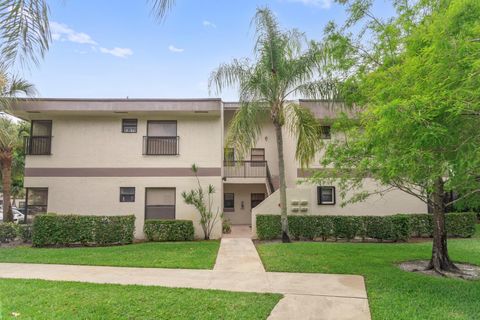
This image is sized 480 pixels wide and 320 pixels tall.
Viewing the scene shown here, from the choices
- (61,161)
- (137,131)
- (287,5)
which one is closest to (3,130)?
(61,161)

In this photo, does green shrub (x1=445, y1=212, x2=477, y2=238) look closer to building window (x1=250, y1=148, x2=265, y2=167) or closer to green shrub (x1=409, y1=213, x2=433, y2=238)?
green shrub (x1=409, y1=213, x2=433, y2=238)

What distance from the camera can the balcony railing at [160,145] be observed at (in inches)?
549

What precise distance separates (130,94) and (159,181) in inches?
187

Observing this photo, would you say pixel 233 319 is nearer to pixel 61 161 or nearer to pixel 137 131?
pixel 137 131

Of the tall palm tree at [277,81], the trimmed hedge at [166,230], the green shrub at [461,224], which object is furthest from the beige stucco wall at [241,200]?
the green shrub at [461,224]

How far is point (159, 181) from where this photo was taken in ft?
45.1

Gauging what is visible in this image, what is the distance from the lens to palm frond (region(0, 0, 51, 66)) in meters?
2.58

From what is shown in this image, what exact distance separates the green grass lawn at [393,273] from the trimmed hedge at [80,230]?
5435 millimetres

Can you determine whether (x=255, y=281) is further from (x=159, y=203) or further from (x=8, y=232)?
(x=8, y=232)

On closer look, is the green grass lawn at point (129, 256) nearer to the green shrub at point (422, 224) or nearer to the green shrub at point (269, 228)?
the green shrub at point (269, 228)

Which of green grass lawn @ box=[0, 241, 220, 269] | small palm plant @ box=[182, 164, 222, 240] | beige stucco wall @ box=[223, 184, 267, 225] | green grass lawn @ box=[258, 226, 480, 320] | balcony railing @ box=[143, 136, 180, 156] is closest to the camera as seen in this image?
green grass lawn @ box=[258, 226, 480, 320]

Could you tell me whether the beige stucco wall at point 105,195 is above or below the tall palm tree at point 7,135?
below

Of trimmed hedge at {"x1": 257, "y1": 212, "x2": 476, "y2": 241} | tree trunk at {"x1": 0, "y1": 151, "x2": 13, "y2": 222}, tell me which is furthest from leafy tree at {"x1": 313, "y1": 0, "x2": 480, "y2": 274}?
tree trunk at {"x1": 0, "y1": 151, "x2": 13, "y2": 222}

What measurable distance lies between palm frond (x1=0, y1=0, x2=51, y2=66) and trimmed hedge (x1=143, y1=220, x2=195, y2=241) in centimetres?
1059
